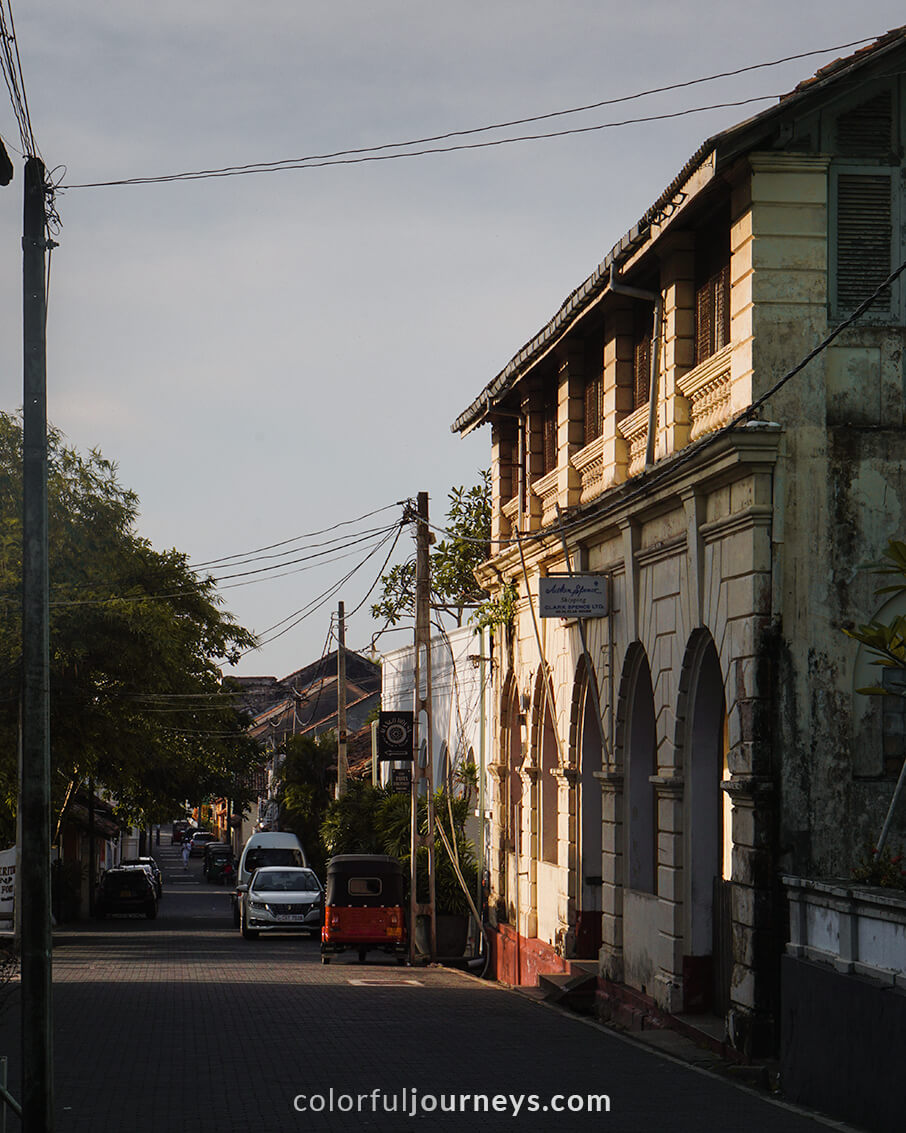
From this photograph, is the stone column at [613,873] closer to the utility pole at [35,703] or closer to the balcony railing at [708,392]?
the balcony railing at [708,392]

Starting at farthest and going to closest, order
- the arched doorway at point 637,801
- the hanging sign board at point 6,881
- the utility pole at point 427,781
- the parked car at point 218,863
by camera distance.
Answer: the parked car at point 218,863, the utility pole at point 427,781, the hanging sign board at point 6,881, the arched doorway at point 637,801

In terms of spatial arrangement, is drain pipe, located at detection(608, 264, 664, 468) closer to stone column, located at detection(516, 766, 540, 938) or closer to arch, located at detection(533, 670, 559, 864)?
arch, located at detection(533, 670, 559, 864)

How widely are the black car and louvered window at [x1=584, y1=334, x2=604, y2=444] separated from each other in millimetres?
32429

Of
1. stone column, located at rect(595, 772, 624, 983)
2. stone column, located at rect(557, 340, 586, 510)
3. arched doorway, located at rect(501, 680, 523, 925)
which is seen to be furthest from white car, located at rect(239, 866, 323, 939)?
stone column, located at rect(595, 772, 624, 983)

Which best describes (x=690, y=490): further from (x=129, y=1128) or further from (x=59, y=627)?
(x=59, y=627)

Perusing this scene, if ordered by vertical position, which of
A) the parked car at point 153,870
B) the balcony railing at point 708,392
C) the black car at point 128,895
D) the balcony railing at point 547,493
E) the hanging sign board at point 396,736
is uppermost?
the balcony railing at point 708,392

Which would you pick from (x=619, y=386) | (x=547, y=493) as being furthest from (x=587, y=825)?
(x=619, y=386)

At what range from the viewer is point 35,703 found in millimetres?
11703

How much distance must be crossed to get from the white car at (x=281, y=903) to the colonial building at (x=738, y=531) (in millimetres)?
16999

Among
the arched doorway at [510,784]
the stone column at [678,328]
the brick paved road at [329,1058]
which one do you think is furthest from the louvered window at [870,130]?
the arched doorway at [510,784]

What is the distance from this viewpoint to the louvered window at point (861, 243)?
16141 mm

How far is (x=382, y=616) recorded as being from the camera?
4619 cm

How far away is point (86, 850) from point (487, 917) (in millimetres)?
39807

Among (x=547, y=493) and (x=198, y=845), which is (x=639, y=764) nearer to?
(x=547, y=493)
